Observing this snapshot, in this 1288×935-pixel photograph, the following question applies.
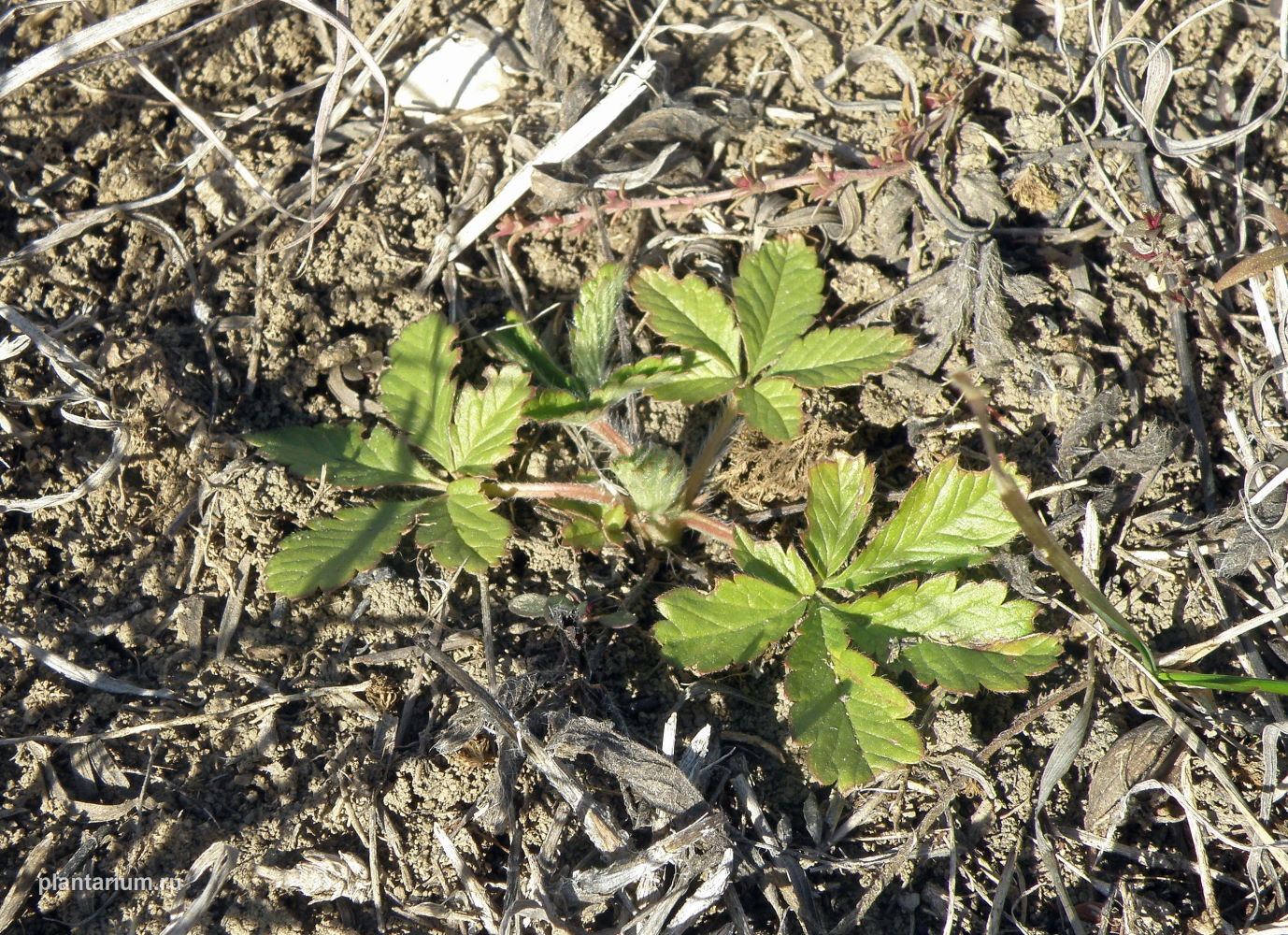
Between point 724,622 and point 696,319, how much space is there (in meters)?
0.77

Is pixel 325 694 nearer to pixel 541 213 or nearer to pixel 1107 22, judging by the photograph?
pixel 541 213

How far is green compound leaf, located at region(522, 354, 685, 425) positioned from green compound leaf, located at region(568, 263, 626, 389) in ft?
0.14

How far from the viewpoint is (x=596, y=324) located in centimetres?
229

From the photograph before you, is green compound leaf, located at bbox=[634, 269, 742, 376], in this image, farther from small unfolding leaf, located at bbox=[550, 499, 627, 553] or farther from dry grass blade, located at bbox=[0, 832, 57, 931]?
dry grass blade, located at bbox=[0, 832, 57, 931]

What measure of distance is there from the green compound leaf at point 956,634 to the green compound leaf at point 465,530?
84 centimetres

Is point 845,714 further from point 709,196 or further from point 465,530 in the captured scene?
point 709,196

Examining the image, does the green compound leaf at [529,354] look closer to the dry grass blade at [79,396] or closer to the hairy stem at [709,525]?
the hairy stem at [709,525]

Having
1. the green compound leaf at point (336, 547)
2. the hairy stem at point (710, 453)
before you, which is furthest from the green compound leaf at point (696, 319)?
the green compound leaf at point (336, 547)

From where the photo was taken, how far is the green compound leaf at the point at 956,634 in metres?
1.93

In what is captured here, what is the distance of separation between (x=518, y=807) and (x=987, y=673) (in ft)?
3.40

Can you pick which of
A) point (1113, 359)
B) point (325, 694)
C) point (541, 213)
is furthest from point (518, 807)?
point (1113, 359)

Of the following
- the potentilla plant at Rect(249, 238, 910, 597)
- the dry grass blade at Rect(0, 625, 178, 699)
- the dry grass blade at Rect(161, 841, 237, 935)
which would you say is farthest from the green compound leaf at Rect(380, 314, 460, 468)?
the dry grass blade at Rect(161, 841, 237, 935)

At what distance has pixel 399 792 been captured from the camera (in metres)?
1.96

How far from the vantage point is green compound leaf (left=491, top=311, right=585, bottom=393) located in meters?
2.32
